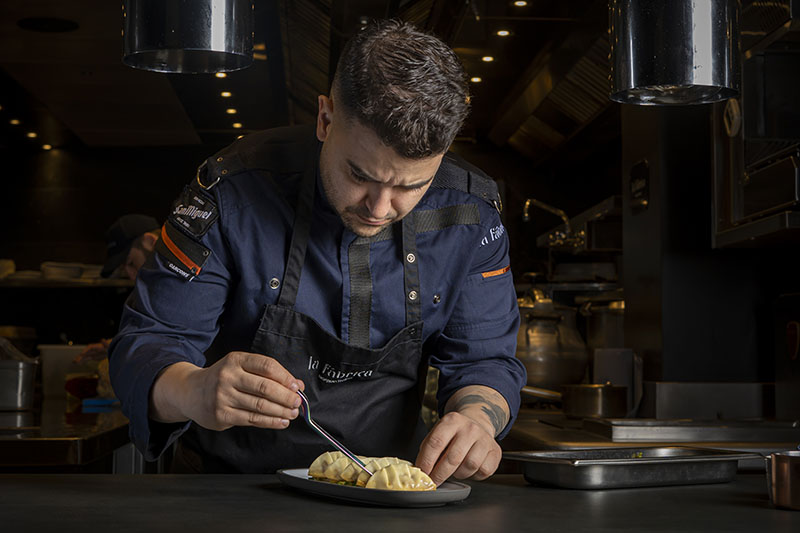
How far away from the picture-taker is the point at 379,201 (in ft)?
4.70

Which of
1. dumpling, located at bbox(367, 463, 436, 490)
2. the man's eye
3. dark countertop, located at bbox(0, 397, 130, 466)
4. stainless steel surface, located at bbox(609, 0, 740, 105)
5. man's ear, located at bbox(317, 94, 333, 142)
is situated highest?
stainless steel surface, located at bbox(609, 0, 740, 105)

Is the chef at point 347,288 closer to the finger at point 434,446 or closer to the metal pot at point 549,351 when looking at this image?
the finger at point 434,446

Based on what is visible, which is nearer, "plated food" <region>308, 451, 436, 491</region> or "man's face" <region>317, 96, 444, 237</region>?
"plated food" <region>308, 451, 436, 491</region>

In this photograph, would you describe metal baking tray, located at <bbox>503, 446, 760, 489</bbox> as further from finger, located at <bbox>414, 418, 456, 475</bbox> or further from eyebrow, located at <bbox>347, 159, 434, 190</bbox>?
eyebrow, located at <bbox>347, 159, 434, 190</bbox>

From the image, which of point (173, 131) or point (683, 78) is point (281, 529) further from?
point (173, 131)

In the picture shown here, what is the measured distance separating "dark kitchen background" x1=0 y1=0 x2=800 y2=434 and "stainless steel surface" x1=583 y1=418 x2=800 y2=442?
1.21 ft

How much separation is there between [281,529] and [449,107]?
0.69 m

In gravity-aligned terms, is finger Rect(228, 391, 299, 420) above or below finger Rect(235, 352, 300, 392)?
below

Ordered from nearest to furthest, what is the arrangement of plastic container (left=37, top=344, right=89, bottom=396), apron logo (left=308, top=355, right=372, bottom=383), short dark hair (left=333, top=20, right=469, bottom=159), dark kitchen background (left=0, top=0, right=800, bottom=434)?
short dark hair (left=333, top=20, right=469, bottom=159) → apron logo (left=308, top=355, right=372, bottom=383) → dark kitchen background (left=0, top=0, right=800, bottom=434) → plastic container (left=37, top=344, right=89, bottom=396)

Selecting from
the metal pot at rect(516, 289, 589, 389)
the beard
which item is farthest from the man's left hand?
the metal pot at rect(516, 289, 589, 389)

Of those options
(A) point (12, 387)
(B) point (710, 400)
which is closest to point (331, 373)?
(B) point (710, 400)

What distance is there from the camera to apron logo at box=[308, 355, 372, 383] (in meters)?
1.63

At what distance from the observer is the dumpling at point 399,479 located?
3.82 feet

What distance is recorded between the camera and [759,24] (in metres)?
2.31
